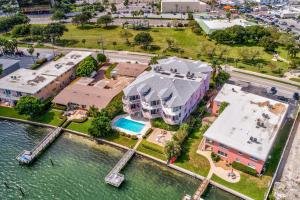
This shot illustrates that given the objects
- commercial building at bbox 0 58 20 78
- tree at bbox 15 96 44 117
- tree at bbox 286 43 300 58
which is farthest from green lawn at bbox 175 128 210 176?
commercial building at bbox 0 58 20 78

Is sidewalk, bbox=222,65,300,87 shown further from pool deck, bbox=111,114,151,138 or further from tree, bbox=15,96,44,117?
tree, bbox=15,96,44,117

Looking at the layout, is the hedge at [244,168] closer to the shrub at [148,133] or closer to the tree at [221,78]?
the shrub at [148,133]

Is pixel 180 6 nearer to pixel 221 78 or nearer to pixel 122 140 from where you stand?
pixel 221 78

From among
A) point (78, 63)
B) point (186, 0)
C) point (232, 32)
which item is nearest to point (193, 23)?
point (232, 32)

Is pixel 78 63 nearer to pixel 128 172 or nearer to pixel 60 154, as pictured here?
pixel 60 154

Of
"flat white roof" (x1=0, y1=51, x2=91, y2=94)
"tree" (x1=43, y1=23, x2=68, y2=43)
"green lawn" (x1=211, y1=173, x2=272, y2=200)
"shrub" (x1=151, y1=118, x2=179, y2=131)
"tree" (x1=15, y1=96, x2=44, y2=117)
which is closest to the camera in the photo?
"green lawn" (x1=211, y1=173, x2=272, y2=200)

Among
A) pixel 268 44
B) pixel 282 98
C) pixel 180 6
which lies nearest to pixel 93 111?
pixel 282 98

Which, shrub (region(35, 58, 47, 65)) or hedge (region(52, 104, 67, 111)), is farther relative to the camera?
shrub (region(35, 58, 47, 65))
